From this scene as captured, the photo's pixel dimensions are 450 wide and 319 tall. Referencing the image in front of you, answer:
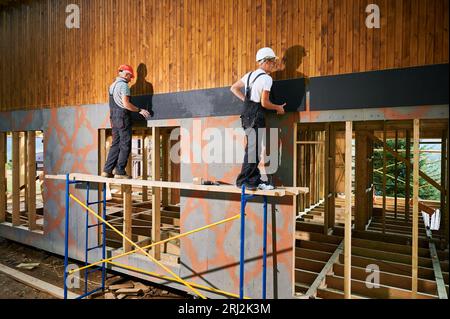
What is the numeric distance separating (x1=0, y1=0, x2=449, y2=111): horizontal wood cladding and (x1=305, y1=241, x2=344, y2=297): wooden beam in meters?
3.04

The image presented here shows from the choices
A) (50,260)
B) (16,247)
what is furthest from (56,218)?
(16,247)

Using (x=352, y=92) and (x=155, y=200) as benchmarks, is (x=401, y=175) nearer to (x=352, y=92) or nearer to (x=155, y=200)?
(x=352, y=92)

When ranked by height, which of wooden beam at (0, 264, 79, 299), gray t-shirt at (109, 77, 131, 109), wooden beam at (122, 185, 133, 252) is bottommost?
wooden beam at (0, 264, 79, 299)

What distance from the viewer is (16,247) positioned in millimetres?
7766

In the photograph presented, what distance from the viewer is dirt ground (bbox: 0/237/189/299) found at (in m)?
5.36

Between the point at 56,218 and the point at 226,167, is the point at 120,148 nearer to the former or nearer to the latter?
the point at 226,167

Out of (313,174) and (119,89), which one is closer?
(119,89)

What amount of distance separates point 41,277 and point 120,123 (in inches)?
145

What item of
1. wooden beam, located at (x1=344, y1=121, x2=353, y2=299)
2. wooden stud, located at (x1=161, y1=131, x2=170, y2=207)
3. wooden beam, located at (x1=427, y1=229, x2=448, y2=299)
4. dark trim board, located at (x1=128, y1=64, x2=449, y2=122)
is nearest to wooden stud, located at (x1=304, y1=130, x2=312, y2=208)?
wooden beam, located at (x1=427, y1=229, x2=448, y2=299)

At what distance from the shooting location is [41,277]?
6020 millimetres

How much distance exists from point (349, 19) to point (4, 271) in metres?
7.98

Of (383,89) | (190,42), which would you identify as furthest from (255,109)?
(190,42)

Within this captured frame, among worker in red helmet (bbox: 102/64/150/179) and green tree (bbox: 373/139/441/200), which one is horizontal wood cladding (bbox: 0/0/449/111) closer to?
worker in red helmet (bbox: 102/64/150/179)

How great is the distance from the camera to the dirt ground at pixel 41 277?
5363 millimetres
